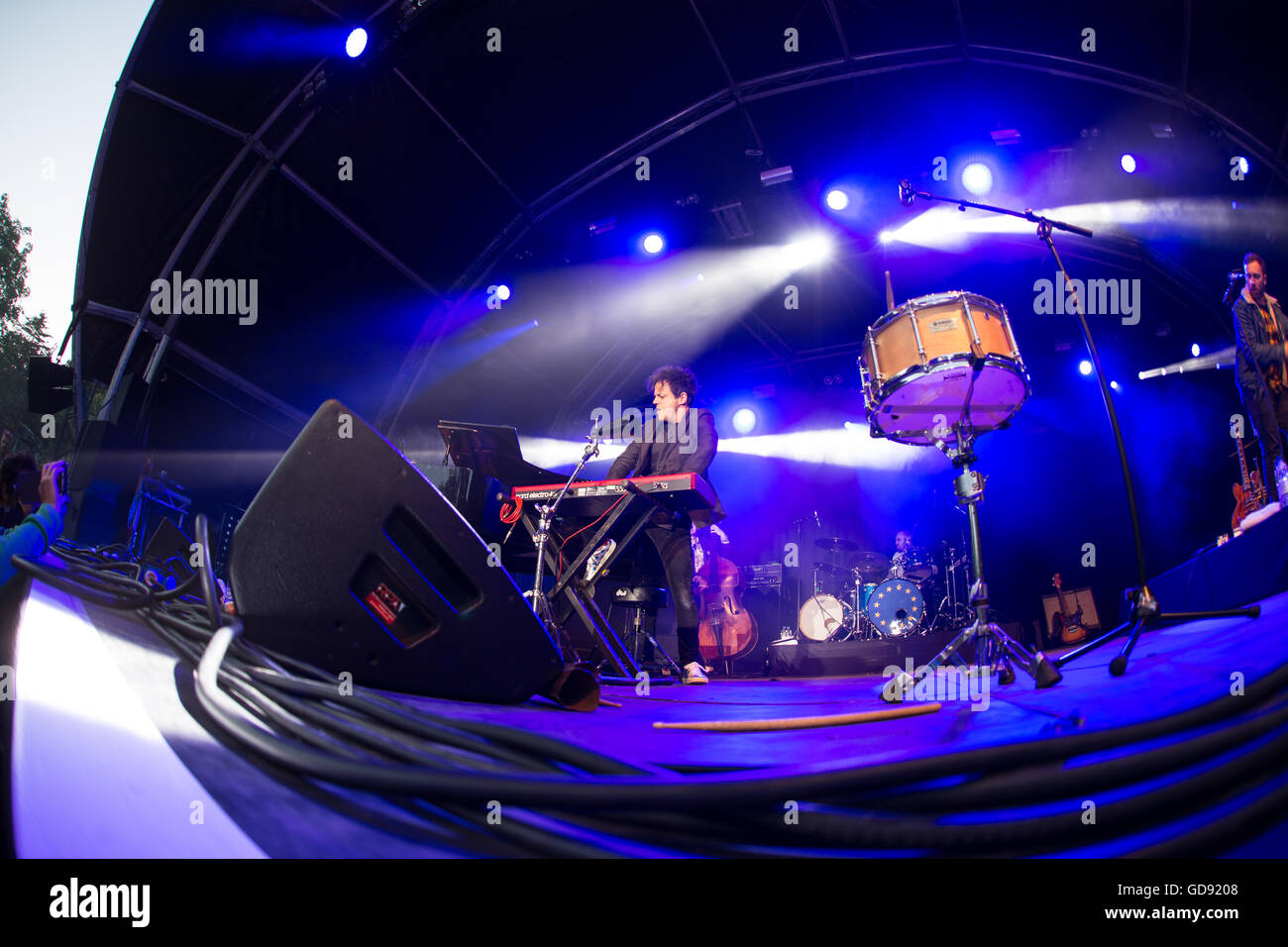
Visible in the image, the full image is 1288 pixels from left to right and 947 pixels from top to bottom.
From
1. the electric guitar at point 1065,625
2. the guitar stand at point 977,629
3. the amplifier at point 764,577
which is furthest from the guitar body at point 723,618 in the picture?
the guitar stand at point 977,629

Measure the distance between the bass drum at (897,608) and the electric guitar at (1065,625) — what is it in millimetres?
2257

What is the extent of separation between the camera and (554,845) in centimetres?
65

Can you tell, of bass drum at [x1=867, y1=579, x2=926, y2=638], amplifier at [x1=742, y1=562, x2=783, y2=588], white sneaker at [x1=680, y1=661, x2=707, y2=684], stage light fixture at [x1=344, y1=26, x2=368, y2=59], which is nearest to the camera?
white sneaker at [x1=680, y1=661, x2=707, y2=684]

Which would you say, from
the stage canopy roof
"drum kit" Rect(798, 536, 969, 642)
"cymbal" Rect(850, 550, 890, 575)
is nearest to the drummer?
"drum kit" Rect(798, 536, 969, 642)

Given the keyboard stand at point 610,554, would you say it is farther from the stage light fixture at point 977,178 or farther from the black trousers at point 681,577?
the stage light fixture at point 977,178

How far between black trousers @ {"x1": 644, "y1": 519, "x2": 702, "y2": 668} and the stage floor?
2254 millimetres

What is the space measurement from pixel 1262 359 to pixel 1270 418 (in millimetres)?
387

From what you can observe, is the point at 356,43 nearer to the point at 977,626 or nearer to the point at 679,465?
the point at 679,465

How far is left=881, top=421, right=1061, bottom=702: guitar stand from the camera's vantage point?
8.56 feet

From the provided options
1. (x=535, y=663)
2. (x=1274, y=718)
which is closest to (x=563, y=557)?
(x=535, y=663)

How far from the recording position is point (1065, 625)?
27.4 feet

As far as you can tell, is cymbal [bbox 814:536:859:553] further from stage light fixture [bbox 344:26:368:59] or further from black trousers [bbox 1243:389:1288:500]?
stage light fixture [bbox 344:26:368:59]

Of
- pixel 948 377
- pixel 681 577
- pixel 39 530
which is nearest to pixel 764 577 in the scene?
pixel 681 577

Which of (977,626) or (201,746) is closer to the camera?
(201,746)
